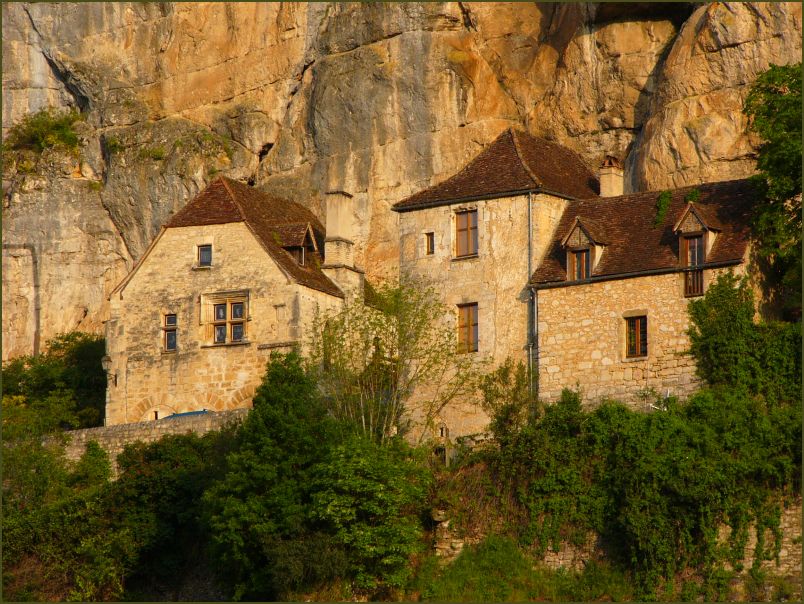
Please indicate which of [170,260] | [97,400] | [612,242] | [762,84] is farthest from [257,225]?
[762,84]

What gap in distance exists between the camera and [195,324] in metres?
59.8

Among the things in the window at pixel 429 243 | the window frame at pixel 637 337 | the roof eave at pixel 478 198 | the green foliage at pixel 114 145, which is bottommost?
the window frame at pixel 637 337

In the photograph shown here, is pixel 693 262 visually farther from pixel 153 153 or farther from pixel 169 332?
pixel 153 153

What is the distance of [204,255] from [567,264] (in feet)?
43.8

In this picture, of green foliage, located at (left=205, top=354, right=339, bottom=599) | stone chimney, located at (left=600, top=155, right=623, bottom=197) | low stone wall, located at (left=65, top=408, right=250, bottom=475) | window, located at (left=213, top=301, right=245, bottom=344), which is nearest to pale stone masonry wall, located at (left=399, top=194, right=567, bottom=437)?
stone chimney, located at (left=600, top=155, right=623, bottom=197)

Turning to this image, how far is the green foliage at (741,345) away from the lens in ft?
158

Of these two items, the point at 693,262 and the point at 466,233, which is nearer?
the point at 693,262

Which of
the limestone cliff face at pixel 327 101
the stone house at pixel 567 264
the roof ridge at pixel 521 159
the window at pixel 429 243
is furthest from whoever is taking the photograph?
the limestone cliff face at pixel 327 101

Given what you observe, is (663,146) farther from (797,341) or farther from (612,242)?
(797,341)

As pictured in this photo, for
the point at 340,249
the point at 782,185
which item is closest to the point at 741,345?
the point at 782,185

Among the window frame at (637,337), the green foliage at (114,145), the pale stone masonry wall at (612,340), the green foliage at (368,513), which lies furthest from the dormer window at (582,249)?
the green foliage at (114,145)

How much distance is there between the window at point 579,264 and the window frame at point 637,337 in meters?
1.96

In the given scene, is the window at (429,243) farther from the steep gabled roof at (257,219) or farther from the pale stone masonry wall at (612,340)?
the steep gabled roof at (257,219)

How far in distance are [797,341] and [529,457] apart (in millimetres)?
7343
